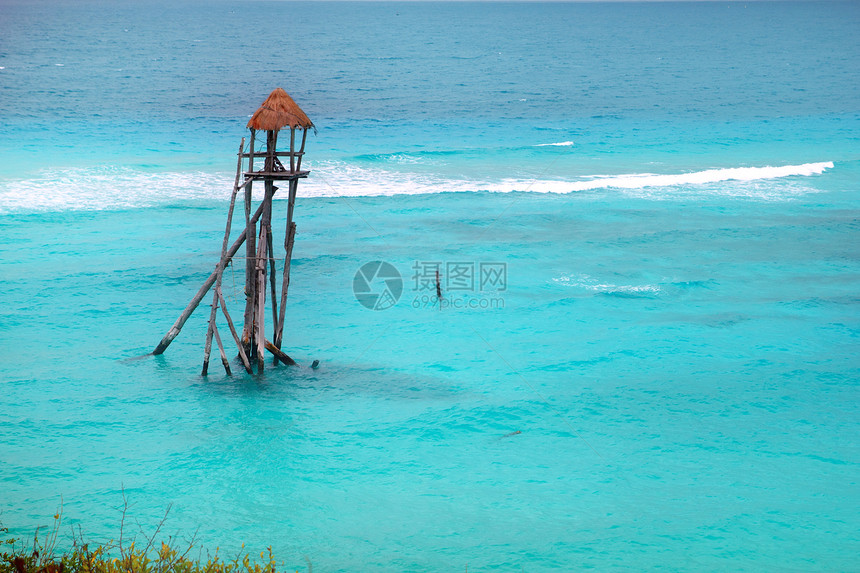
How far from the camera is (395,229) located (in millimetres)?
23703

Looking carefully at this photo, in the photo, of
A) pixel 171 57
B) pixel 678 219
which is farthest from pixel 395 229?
pixel 171 57

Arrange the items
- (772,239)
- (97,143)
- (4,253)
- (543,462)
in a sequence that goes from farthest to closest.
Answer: (97,143) < (772,239) < (4,253) < (543,462)

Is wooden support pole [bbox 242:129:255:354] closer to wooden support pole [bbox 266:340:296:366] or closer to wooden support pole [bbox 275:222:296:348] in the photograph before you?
wooden support pole [bbox 266:340:296:366]

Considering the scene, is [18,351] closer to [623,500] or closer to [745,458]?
[623,500]

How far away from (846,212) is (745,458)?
17.2 m

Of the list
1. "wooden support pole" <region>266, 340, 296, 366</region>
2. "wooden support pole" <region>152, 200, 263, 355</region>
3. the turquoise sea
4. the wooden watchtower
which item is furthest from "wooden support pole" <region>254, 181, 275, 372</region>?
the turquoise sea

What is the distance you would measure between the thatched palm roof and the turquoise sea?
13.5 feet

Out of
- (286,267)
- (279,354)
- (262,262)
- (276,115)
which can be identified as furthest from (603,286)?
(276,115)

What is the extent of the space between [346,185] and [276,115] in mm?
18563

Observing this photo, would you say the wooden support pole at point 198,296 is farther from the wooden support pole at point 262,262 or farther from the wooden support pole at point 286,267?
the wooden support pole at point 286,267

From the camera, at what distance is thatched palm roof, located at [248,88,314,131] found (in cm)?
1155

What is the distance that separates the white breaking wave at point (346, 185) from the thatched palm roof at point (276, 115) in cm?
1597

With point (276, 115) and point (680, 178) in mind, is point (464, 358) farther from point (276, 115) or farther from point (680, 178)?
point (680, 178)

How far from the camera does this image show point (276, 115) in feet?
37.9
